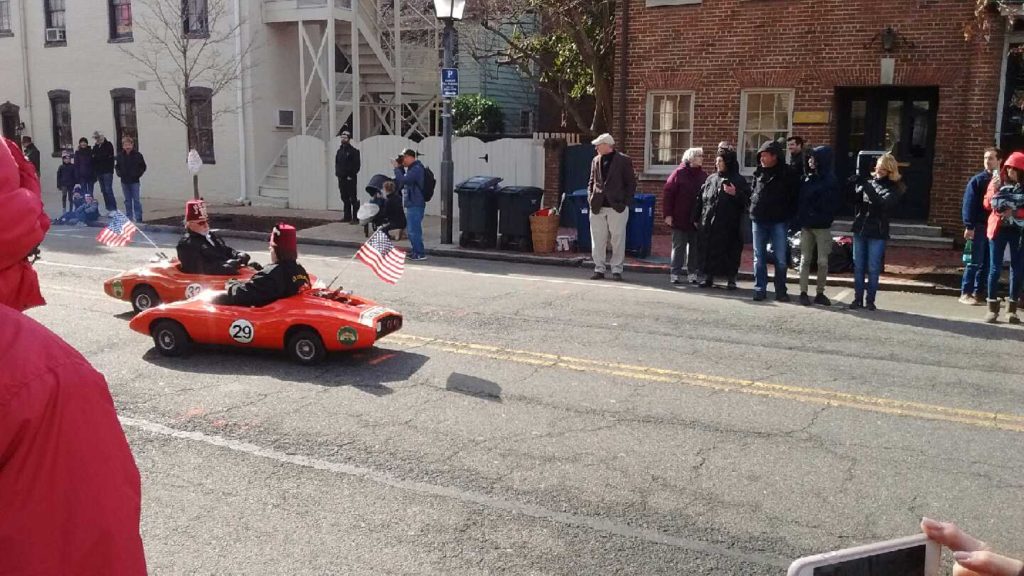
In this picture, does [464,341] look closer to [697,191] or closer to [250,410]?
[250,410]

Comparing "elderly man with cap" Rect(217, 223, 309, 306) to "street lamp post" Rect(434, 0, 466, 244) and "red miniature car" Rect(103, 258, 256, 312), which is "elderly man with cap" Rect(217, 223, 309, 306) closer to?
"red miniature car" Rect(103, 258, 256, 312)

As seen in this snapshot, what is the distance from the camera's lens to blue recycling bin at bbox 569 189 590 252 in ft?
49.8

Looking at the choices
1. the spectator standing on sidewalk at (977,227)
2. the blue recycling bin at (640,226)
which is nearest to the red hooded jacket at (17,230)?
the spectator standing on sidewalk at (977,227)

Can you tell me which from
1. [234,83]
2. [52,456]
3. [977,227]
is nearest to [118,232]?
[52,456]

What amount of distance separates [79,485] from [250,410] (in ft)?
17.0

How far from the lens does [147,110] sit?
25078 millimetres

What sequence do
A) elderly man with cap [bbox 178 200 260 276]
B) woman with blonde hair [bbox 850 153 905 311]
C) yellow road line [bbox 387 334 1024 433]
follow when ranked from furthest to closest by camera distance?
woman with blonde hair [bbox 850 153 905 311] < elderly man with cap [bbox 178 200 260 276] < yellow road line [bbox 387 334 1024 433]

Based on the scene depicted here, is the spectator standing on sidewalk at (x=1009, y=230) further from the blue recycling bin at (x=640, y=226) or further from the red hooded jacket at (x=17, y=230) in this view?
the red hooded jacket at (x=17, y=230)

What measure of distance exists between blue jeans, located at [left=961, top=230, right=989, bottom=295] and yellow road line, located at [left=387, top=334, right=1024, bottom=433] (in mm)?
5275

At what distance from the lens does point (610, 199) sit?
1277 cm

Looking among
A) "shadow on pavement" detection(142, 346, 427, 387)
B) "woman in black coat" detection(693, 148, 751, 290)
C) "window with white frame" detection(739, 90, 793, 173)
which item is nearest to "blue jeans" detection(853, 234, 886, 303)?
"woman in black coat" detection(693, 148, 751, 290)

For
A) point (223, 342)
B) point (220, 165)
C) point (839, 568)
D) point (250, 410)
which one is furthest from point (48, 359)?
point (220, 165)

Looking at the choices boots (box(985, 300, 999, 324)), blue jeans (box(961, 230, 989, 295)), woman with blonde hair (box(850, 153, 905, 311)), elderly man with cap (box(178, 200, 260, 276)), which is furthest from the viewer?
blue jeans (box(961, 230, 989, 295))

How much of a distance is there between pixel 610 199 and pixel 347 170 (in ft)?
27.7
